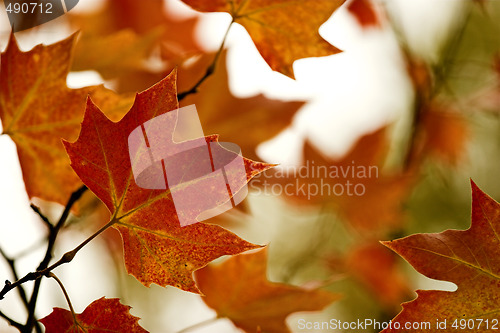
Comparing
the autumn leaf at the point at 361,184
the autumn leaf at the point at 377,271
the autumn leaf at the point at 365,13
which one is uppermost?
the autumn leaf at the point at 365,13

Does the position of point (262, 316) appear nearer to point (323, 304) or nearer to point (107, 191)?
point (323, 304)

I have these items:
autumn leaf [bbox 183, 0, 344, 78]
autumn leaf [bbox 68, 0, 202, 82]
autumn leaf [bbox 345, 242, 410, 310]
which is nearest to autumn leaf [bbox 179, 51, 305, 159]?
autumn leaf [bbox 68, 0, 202, 82]

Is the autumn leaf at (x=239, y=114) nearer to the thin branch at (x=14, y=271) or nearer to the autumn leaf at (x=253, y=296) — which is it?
the autumn leaf at (x=253, y=296)

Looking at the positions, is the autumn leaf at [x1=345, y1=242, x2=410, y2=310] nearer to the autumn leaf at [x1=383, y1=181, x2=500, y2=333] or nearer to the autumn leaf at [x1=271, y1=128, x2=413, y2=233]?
the autumn leaf at [x1=271, y1=128, x2=413, y2=233]

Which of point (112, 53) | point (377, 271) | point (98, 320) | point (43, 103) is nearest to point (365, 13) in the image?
point (377, 271)

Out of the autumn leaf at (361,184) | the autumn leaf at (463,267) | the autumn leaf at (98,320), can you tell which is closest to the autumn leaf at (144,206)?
the autumn leaf at (98,320)

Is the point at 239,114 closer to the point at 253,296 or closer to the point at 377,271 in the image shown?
the point at 253,296

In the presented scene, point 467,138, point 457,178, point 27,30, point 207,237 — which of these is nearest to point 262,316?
point 207,237
